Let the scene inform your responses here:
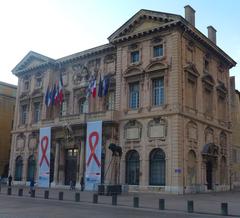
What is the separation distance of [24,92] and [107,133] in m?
16.4

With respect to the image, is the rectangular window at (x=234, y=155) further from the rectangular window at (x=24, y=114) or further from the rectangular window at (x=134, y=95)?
the rectangular window at (x=24, y=114)

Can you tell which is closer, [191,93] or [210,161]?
[191,93]

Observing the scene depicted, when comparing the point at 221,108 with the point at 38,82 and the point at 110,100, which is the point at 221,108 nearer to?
the point at 110,100

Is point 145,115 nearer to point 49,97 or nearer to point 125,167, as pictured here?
point 125,167

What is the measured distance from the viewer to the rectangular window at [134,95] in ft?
115

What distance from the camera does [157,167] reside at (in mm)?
32188

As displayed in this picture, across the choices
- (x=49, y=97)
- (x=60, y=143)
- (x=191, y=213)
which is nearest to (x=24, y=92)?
(x=49, y=97)

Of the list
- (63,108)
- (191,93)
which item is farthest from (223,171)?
(63,108)

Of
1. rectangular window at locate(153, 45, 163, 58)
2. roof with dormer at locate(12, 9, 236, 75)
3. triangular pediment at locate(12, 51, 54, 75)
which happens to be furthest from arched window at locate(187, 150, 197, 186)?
triangular pediment at locate(12, 51, 54, 75)

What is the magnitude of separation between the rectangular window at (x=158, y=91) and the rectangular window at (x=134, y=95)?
181 cm

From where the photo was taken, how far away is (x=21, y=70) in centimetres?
4762

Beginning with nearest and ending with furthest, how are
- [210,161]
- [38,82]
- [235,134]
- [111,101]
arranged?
[210,161] < [111,101] < [235,134] < [38,82]

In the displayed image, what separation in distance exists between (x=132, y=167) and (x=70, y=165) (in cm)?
811

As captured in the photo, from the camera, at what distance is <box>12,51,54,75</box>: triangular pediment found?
4525 cm
